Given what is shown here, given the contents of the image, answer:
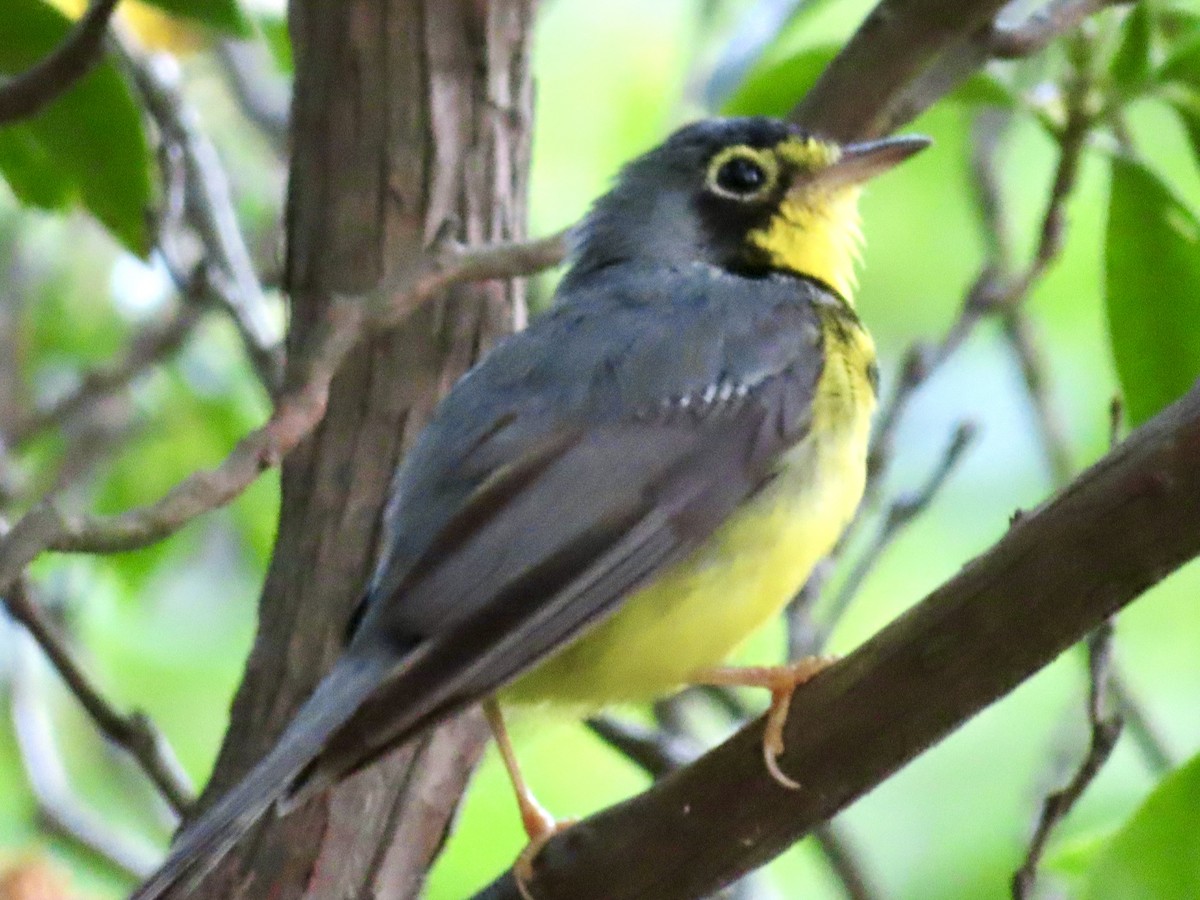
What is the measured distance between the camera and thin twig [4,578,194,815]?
294 cm

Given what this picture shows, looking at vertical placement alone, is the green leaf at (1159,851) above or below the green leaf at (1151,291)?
below

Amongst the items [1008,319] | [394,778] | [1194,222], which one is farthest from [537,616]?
[1008,319]

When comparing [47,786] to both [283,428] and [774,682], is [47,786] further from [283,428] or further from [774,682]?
[774,682]

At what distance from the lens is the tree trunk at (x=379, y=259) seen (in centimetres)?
326

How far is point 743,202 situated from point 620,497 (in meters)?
1.07

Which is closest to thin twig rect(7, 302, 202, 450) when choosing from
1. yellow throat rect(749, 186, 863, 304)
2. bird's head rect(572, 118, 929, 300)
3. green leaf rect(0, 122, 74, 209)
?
green leaf rect(0, 122, 74, 209)

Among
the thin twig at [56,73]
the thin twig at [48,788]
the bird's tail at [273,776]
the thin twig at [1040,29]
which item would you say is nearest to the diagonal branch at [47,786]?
the thin twig at [48,788]

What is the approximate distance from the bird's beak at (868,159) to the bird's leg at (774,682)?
3.50 ft

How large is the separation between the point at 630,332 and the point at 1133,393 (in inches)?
33.9

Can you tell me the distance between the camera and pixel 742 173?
148 inches

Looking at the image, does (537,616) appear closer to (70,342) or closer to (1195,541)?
(1195,541)

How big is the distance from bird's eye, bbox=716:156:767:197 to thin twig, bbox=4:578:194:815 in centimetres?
152

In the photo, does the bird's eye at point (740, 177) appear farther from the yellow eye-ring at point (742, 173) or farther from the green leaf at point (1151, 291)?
the green leaf at point (1151, 291)

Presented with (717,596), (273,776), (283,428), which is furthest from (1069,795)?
(283,428)
